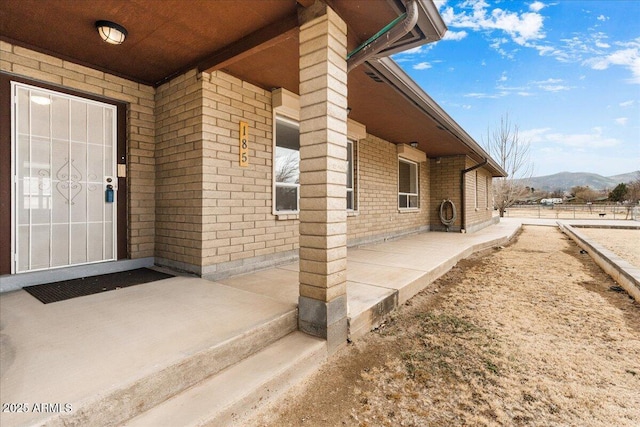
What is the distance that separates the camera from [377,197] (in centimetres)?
692

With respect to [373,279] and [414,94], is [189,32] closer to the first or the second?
[414,94]

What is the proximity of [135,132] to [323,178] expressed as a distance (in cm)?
314

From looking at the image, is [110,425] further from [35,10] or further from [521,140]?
[521,140]

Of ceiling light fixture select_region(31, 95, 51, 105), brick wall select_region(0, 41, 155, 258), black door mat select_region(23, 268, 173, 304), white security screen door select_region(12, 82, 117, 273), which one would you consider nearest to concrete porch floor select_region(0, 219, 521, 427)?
black door mat select_region(23, 268, 173, 304)

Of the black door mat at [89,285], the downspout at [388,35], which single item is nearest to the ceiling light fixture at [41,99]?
the black door mat at [89,285]

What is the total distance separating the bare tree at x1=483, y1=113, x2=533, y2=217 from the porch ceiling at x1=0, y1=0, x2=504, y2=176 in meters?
22.4

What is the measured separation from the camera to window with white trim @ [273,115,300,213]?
14.8 feet

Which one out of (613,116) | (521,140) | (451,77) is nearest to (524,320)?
(521,140)

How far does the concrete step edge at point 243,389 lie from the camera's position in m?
1.37

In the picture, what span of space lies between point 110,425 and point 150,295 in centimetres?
166

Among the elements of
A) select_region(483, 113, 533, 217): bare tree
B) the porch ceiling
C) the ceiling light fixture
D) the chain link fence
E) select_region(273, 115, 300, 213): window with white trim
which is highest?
select_region(483, 113, 533, 217): bare tree

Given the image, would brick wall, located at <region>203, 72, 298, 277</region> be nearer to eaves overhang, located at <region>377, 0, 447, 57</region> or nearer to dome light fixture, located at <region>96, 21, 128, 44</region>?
dome light fixture, located at <region>96, 21, 128, 44</region>

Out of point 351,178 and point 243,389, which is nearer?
point 243,389

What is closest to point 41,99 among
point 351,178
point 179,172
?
point 179,172
